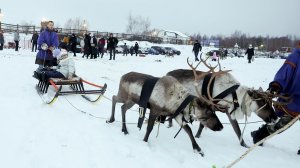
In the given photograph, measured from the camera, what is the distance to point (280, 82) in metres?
4.91

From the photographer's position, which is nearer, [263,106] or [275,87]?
[275,87]

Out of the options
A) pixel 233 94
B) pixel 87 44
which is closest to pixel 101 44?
pixel 87 44

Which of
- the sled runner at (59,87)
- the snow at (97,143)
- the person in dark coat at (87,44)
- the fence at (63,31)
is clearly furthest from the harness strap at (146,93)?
the fence at (63,31)

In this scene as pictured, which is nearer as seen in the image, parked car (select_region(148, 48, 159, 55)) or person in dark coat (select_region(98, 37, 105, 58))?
person in dark coat (select_region(98, 37, 105, 58))

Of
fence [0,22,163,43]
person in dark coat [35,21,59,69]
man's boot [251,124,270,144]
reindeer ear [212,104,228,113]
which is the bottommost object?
man's boot [251,124,270,144]

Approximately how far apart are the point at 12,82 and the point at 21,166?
5565 millimetres

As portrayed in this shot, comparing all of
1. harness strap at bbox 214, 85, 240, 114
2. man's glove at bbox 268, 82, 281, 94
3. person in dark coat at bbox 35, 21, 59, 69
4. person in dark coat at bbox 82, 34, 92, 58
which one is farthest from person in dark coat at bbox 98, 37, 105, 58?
man's glove at bbox 268, 82, 281, 94

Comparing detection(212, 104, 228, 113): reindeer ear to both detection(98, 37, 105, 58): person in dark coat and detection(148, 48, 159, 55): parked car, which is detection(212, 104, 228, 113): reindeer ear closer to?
detection(98, 37, 105, 58): person in dark coat

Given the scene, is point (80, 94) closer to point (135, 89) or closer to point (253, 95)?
point (135, 89)

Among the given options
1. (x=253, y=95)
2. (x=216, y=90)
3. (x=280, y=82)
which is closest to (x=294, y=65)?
(x=280, y=82)

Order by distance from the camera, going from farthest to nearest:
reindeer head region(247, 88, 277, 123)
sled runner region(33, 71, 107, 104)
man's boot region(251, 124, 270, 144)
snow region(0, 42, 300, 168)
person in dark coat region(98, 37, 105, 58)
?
person in dark coat region(98, 37, 105, 58) → sled runner region(33, 71, 107, 104) → man's boot region(251, 124, 270, 144) → reindeer head region(247, 88, 277, 123) → snow region(0, 42, 300, 168)

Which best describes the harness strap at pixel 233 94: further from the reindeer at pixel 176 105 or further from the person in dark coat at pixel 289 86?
the person in dark coat at pixel 289 86

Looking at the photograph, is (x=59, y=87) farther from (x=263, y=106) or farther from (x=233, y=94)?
(x=263, y=106)

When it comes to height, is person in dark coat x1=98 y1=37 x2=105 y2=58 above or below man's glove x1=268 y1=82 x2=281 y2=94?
above
